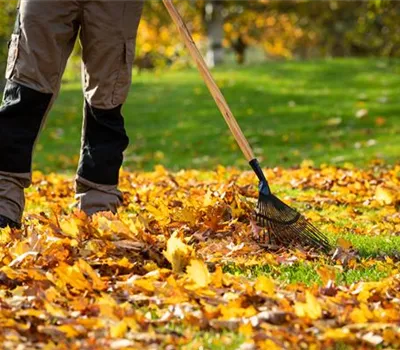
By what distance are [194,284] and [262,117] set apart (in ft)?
41.7

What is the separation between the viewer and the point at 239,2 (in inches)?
1014

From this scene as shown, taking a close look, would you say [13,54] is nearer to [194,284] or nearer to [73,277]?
[73,277]

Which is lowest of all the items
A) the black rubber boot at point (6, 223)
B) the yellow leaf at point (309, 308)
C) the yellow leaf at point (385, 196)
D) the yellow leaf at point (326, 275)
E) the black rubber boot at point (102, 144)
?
the yellow leaf at point (385, 196)

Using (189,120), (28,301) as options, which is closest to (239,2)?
(189,120)

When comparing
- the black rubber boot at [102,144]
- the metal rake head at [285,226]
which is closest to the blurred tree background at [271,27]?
the black rubber boot at [102,144]

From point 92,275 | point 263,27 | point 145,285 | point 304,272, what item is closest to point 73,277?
point 92,275

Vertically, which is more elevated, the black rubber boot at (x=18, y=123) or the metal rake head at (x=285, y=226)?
the black rubber boot at (x=18, y=123)

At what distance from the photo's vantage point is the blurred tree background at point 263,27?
21786 mm

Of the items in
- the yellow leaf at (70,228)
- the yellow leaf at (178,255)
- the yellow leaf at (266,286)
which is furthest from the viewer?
the yellow leaf at (70,228)

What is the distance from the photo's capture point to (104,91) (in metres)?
5.07

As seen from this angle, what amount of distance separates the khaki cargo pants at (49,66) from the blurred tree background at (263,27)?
36.5 ft

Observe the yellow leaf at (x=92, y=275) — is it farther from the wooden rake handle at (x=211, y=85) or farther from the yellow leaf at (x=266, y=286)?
the wooden rake handle at (x=211, y=85)

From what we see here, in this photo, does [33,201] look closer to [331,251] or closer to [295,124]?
[331,251]

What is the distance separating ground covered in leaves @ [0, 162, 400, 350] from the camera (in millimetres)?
3160
